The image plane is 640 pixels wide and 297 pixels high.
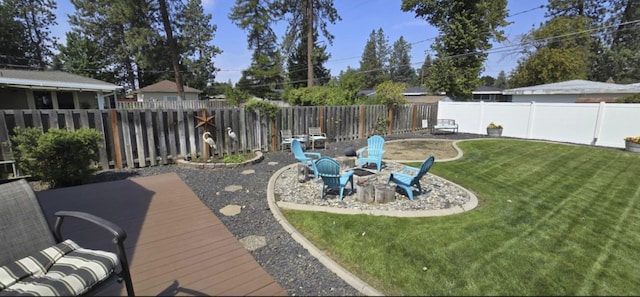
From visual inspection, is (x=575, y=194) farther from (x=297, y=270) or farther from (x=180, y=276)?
(x=180, y=276)

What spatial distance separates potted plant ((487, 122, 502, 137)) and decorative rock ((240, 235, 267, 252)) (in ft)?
45.2

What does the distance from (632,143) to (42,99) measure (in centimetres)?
2511

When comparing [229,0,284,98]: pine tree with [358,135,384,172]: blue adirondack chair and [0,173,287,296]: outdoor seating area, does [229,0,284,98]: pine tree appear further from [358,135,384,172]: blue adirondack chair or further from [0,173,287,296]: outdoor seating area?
[0,173,287,296]: outdoor seating area

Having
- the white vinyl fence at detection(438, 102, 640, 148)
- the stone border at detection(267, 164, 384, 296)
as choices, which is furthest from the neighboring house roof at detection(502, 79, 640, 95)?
the stone border at detection(267, 164, 384, 296)

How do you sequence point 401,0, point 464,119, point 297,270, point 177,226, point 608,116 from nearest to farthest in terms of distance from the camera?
point 297,270
point 177,226
point 608,116
point 464,119
point 401,0

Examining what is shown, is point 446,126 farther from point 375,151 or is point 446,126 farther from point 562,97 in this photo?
point 375,151

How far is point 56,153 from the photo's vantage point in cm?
501

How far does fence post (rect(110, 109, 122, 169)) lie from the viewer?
6.46 meters

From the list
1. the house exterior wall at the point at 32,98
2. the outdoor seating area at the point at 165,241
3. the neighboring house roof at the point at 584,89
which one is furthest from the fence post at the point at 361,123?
the house exterior wall at the point at 32,98

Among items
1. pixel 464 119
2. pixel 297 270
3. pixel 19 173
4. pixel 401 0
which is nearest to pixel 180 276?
pixel 297 270

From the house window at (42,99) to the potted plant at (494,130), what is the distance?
2227 cm

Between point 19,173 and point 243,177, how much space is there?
4450 mm

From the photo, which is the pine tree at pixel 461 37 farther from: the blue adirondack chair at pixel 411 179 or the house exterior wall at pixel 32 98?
the house exterior wall at pixel 32 98

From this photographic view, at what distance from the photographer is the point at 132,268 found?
8.74ft
